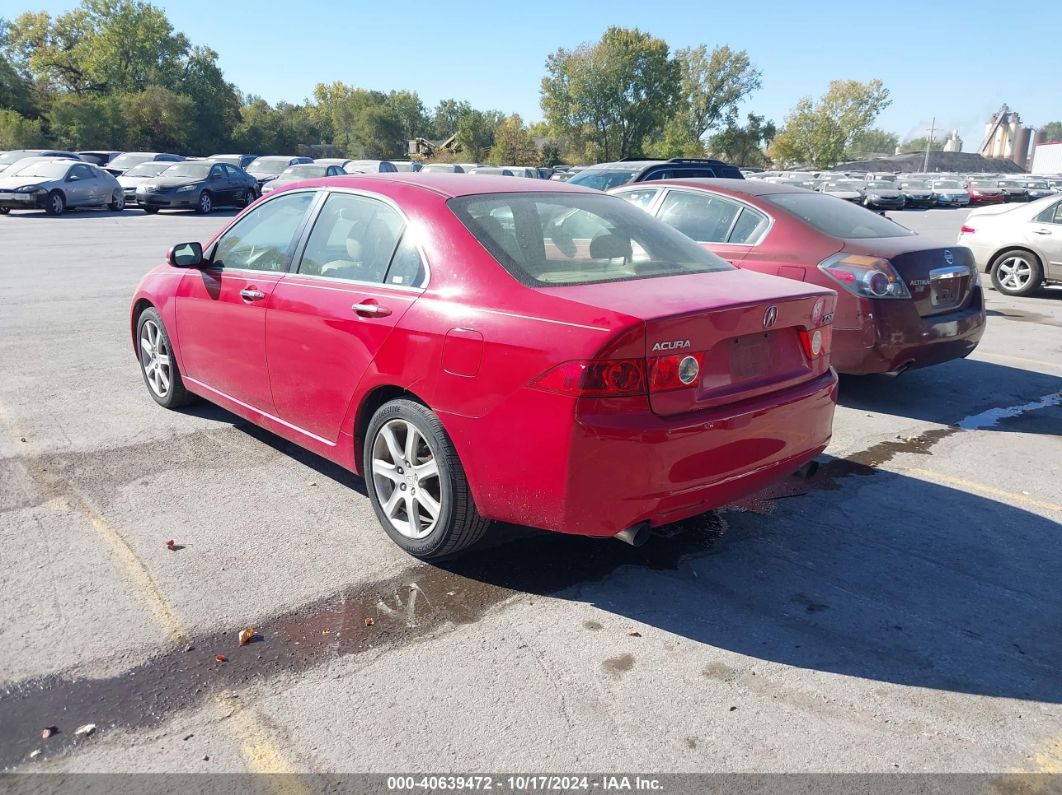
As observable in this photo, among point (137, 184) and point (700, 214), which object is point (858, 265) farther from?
point (137, 184)

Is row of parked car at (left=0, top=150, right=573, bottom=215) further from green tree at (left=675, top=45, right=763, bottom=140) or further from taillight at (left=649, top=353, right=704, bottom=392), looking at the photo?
green tree at (left=675, top=45, right=763, bottom=140)

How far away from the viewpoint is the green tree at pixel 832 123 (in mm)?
100500

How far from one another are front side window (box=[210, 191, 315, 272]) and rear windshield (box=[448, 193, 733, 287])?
1.19m

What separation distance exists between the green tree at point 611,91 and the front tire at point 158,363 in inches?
3518

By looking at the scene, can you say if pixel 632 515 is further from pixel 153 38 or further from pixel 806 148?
pixel 806 148

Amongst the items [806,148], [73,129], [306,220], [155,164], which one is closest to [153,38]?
[73,129]

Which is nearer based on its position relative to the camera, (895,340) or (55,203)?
(895,340)

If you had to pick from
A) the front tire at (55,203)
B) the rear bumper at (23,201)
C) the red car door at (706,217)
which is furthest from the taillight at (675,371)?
the front tire at (55,203)

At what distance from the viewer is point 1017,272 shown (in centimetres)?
1228

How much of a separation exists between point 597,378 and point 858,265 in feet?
13.0

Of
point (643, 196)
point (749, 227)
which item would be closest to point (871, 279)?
point (749, 227)

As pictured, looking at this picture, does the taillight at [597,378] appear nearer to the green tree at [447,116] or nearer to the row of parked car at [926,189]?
the row of parked car at [926,189]

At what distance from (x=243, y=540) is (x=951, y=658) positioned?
10.0ft

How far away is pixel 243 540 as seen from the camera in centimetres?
399
